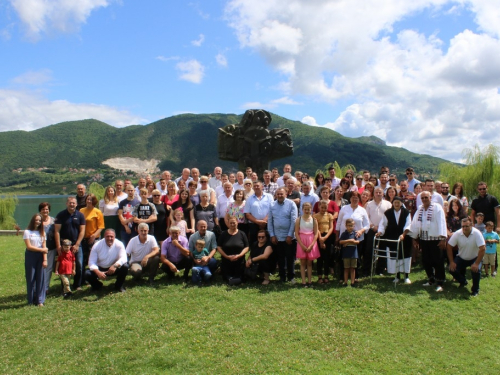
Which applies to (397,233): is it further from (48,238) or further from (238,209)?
(48,238)

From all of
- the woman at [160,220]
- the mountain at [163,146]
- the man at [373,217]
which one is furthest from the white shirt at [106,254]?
the mountain at [163,146]

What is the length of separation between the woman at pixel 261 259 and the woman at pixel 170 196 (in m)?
2.12

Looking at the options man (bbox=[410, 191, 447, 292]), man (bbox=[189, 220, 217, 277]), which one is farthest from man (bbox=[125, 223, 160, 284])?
man (bbox=[410, 191, 447, 292])

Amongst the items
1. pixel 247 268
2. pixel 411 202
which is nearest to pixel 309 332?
pixel 247 268

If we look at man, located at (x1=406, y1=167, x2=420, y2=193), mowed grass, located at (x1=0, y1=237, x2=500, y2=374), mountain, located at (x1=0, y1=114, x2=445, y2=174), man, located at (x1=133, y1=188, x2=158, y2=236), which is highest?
mountain, located at (x1=0, y1=114, x2=445, y2=174)

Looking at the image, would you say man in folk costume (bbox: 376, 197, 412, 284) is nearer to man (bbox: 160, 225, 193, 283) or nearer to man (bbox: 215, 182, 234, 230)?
man (bbox: 215, 182, 234, 230)

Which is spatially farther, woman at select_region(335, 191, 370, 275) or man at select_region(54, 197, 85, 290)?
woman at select_region(335, 191, 370, 275)

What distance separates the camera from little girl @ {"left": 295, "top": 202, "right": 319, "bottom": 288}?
6984mm

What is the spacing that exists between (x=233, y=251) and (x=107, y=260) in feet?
7.94

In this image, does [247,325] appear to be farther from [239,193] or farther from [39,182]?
[39,182]

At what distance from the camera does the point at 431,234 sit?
6.87 m

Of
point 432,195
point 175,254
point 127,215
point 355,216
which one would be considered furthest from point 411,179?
point 127,215

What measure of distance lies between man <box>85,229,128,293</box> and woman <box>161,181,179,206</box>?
148 cm

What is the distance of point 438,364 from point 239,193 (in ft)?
15.0
